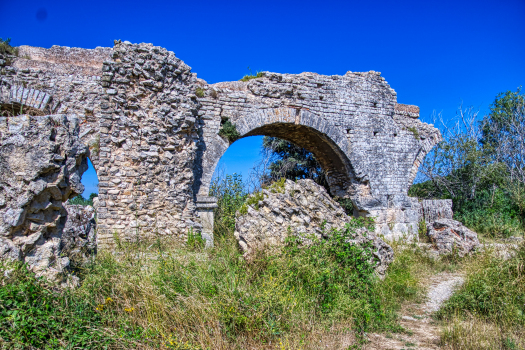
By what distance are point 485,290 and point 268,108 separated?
5.93 meters

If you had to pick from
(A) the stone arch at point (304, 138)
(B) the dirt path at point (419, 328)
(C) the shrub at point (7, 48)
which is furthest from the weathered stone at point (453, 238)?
(C) the shrub at point (7, 48)

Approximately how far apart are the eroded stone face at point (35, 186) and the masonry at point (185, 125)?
31 cm

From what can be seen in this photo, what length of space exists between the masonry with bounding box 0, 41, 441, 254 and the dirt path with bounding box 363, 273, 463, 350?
142 inches

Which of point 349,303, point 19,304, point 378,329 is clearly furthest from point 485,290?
point 19,304

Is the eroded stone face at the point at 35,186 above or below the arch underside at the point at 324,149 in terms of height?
below

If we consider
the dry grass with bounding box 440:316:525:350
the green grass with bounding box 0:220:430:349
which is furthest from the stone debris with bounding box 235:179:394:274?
the dry grass with bounding box 440:316:525:350

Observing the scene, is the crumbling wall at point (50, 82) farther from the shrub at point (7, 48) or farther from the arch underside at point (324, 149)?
the arch underside at point (324, 149)

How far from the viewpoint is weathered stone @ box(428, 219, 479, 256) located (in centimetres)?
689

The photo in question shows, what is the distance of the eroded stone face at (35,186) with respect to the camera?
8.93ft

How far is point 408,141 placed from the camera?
10.0 m

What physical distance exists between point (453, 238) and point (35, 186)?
7.53 meters

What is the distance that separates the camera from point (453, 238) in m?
7.12

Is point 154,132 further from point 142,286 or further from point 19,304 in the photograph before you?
point 19,304

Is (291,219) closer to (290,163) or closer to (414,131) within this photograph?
(414,131)
